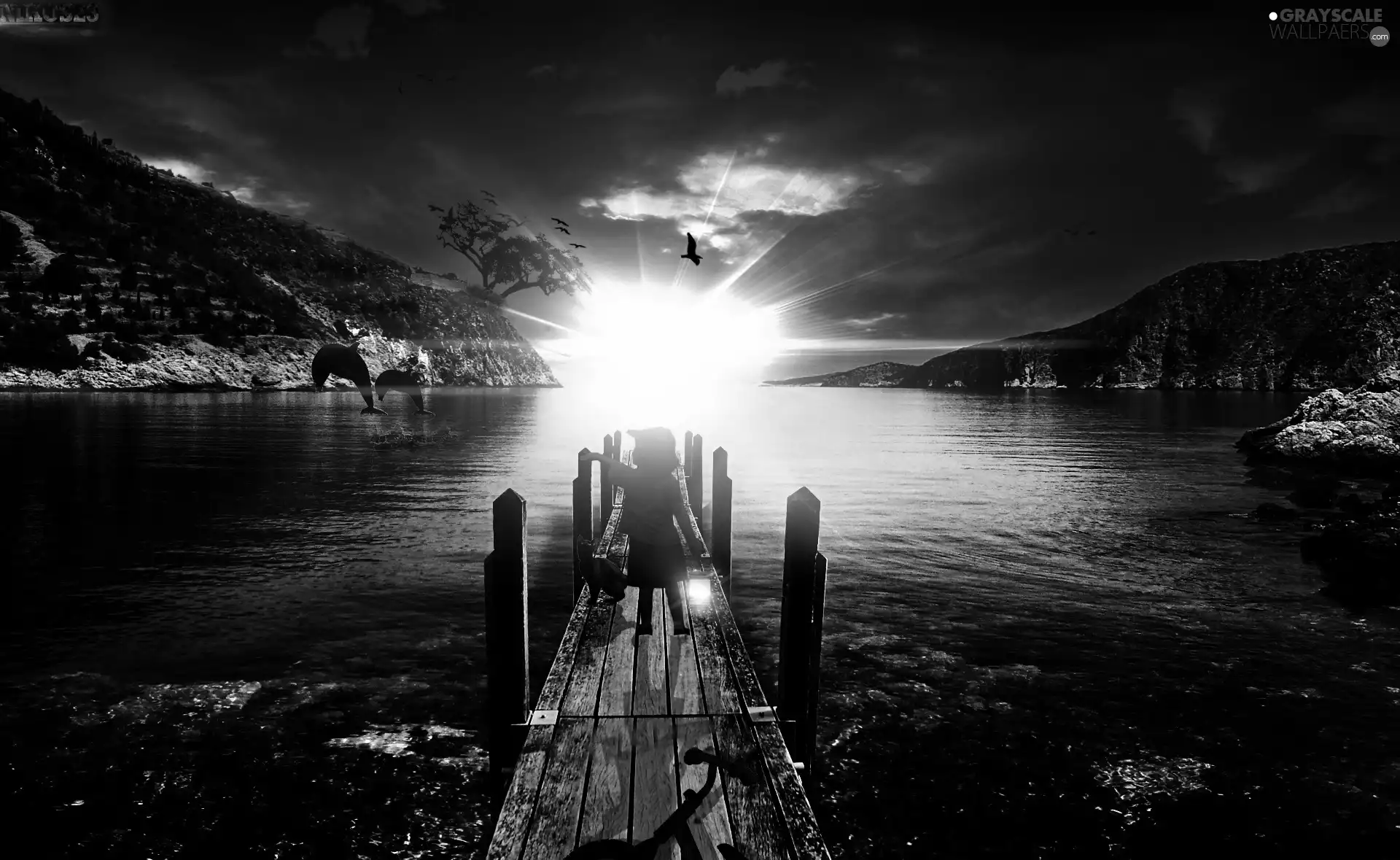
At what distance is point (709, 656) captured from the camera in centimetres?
658

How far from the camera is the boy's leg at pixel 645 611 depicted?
6973mm

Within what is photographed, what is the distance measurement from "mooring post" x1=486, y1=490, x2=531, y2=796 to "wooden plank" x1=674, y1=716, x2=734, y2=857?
5.18 ft

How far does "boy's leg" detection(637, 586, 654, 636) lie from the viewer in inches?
275

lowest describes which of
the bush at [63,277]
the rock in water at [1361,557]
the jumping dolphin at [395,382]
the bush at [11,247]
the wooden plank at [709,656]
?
the rock in water at [1361,557]

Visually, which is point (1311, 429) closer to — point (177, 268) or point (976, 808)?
point (976, 808)

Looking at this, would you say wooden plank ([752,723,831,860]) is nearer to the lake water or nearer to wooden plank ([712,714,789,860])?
wooden plank ([712,714,789,860])

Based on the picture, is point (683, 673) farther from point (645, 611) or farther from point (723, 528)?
point (723, 528)

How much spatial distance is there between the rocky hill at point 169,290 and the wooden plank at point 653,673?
2266 inches

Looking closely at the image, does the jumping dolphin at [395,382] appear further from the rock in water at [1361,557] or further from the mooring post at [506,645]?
the rock in water at [1361,557]

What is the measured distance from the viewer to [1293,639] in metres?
11.1

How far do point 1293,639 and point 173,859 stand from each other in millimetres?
15682

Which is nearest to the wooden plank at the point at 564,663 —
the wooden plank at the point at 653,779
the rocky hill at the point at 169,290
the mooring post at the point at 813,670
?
the wooden plank at the point at 653,779

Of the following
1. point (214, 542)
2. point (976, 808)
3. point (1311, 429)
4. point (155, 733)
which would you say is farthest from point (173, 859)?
point (1311, 429)

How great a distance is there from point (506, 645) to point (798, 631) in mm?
2781
